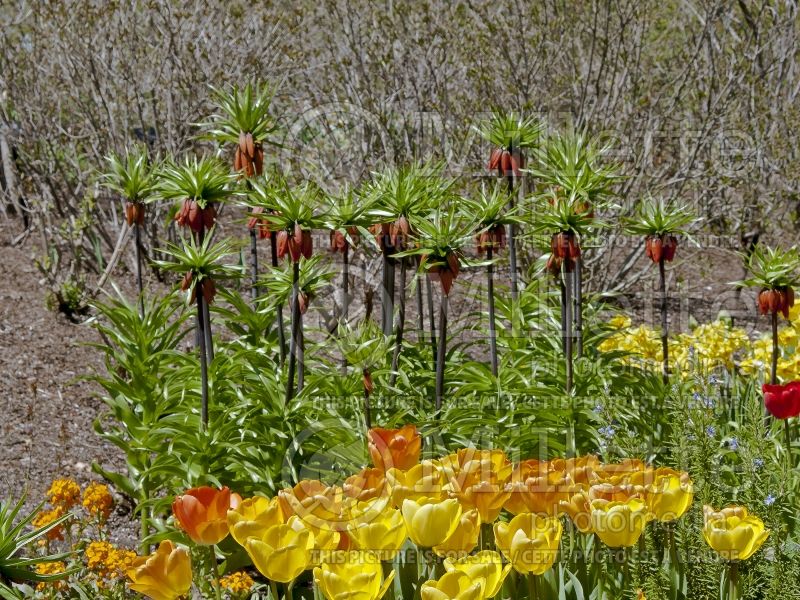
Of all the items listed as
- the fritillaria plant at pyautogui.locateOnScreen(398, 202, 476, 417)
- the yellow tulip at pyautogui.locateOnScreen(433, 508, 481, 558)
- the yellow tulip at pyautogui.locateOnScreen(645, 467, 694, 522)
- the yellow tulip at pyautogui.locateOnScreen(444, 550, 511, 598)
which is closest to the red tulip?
the fritillaria plant at pyautogui.locateOnScreen(398, 202, 476, 417)

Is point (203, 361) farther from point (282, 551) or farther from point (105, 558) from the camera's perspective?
point (282, 551)

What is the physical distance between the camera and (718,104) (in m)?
7.04

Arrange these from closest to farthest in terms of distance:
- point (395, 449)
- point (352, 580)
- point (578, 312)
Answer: point (352, 580) < point (395, 449) < point (578, 312)

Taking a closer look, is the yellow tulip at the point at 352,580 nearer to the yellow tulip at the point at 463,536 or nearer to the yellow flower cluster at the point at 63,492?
the yellow tulip at the point at 463,536

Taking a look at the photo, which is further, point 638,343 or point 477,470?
point 638,343

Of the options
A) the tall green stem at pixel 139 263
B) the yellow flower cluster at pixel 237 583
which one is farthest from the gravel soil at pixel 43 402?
the yellow flower cluster at pixel 237 583

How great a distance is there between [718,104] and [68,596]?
5407 mm

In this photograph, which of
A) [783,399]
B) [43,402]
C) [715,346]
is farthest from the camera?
[43,402]

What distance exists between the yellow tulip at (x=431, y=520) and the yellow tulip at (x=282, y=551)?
0.60ft

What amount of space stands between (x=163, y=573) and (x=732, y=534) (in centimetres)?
105

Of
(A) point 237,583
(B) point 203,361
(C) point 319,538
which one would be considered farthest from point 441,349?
(C) point 319,538

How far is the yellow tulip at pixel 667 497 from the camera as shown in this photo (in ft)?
6.66

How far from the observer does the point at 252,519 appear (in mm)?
1965

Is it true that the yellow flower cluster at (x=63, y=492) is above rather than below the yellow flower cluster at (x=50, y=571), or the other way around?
above
